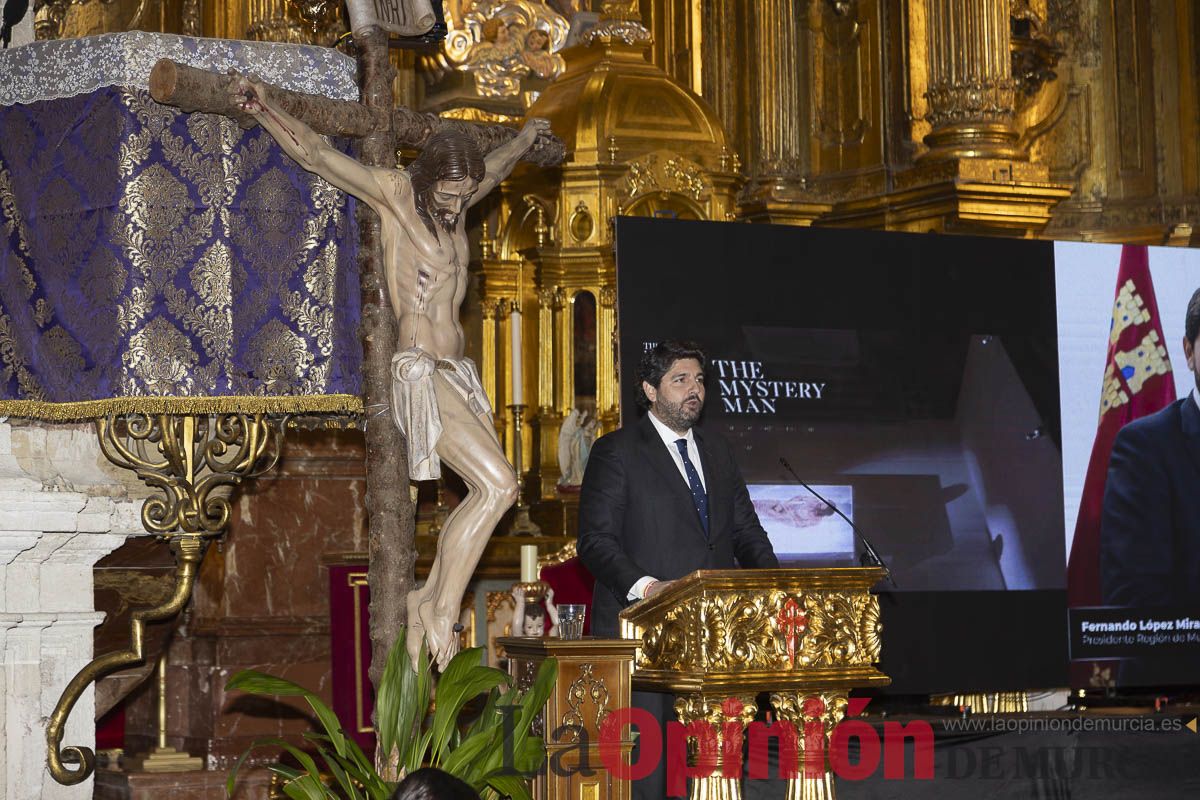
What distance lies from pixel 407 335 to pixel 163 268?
32.8 inches

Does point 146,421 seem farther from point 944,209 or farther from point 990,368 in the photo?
point 944,209

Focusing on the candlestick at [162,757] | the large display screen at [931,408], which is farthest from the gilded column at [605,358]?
the candlestick at [162,757]

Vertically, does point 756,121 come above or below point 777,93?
below

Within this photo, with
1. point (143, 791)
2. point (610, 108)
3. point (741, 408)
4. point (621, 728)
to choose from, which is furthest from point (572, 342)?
point (621, 728)

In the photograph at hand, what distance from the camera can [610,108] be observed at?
10.9 m

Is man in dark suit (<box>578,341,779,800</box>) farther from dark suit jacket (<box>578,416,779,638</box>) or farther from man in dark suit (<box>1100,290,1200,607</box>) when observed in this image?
man in dark suit (<box>1100,290,1200,607</box>)

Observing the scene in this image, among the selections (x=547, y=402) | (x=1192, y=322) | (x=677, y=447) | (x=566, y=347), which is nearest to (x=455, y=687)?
(x=677, y=447)

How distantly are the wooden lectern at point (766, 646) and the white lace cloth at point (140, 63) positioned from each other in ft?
7.32

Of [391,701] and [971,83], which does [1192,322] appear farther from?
[391,701]

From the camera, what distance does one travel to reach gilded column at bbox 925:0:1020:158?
35.7 ft

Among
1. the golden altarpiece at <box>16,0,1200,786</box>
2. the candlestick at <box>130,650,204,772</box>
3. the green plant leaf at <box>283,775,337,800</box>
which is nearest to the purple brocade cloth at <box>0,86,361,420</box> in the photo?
the green plant leaf at <box>283,775,337,800</box>

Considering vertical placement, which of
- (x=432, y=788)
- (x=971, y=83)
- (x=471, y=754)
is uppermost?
(x=971, y=83)

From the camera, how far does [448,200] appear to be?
19.8 feet

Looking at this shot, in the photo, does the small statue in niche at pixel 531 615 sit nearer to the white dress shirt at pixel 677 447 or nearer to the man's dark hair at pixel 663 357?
the white dress shirt at pixel 677 447
